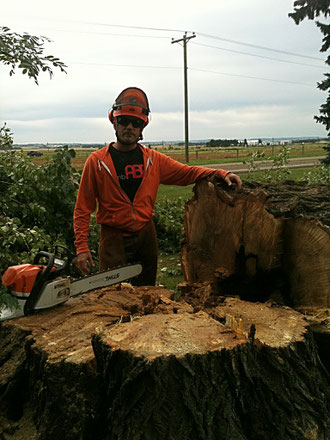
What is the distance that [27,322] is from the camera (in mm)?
2381

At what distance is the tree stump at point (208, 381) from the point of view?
1.81 metres

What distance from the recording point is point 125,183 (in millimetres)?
3234

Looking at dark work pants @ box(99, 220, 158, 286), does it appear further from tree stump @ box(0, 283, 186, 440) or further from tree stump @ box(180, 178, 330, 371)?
tree stump @ box(0, 283, 186, 440)

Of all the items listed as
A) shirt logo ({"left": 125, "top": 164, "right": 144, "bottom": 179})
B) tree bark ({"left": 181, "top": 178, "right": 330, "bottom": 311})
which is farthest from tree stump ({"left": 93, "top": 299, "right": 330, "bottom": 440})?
shirt logo ({"left": 125, "top": 164, "right": 144, "bottom": 179})

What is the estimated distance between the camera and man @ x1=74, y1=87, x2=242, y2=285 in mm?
3156

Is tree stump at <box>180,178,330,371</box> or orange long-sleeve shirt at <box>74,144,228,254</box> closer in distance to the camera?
tree stump at <box>180,178,330,371</box>

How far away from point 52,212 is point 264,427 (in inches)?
143

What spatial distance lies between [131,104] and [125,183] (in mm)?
550

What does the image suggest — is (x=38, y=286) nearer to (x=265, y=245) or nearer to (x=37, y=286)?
(x=37, y=286)

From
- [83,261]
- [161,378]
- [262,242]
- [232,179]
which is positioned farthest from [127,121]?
[161,378]

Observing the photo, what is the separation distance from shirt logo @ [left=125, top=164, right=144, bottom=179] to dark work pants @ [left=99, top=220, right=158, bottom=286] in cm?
40

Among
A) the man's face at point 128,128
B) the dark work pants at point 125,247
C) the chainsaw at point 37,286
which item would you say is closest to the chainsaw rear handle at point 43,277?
the chainsaw at point 37,286

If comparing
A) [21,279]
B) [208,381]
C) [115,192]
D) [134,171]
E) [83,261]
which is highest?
[134,171]

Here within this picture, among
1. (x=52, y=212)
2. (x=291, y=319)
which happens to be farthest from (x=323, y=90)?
(x=291, y=319)
